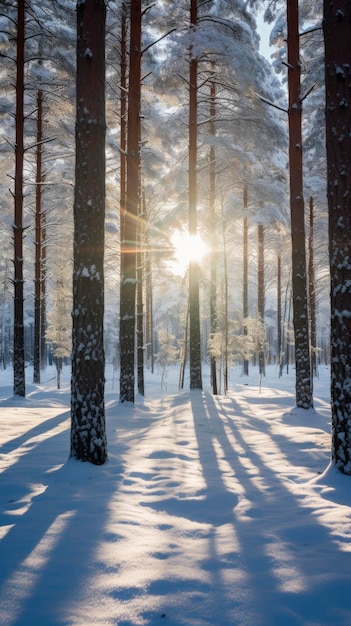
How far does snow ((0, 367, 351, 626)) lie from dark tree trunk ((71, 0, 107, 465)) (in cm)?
51

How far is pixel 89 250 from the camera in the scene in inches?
176

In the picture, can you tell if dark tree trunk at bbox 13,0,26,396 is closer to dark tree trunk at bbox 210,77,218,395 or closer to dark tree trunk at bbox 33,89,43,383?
dark tree trunk at bbox 33,89,43,383

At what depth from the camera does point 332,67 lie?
13.9ft

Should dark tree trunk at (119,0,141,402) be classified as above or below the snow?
above

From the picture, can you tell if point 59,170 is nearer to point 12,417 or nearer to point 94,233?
point 12,417

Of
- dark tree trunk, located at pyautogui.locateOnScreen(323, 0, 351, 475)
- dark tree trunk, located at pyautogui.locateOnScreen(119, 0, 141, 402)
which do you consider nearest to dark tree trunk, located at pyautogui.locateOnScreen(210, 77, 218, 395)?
dark tree trunk, located at pyautogui.locateOnScreen(119, 0, 141, 402)

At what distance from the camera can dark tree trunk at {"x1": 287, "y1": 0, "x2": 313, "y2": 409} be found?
812 cm

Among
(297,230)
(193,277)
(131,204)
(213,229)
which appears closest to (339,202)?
(297,230)

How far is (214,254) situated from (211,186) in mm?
2811

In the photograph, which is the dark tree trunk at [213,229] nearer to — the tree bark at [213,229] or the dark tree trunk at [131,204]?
the tree bark at [213,229]

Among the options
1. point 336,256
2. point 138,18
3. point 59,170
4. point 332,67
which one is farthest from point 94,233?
point 59,170

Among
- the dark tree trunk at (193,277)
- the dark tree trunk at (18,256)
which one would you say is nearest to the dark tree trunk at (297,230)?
the dark tree trunk at (193,277)

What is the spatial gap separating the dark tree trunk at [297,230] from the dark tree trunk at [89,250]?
5.28m

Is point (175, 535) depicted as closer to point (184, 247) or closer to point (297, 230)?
point (297, 230)
